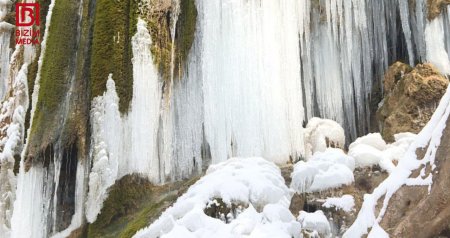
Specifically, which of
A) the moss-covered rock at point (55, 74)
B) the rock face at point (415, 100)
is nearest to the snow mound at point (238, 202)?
the rock face at point (415, 100)

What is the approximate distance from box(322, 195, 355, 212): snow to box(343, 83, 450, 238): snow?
5.48ft

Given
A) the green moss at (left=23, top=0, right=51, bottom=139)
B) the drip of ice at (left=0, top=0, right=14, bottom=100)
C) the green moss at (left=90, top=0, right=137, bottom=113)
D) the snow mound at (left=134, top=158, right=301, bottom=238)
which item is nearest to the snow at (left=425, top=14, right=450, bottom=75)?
the snow mound at (left=134, top=158, right=301, bottom=238)

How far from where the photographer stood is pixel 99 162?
10.9m

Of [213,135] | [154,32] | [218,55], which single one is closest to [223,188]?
[213,135]

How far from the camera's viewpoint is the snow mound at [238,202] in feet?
24.2

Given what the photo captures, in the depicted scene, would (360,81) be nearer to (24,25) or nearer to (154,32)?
(154,32)

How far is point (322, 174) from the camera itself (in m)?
8.43

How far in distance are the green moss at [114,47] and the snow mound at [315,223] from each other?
4.82 m

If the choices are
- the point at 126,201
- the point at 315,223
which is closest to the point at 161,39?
the point at 126,201

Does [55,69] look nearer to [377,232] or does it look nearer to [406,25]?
[406,25]

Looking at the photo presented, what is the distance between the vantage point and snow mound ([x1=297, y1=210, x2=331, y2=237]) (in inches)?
300

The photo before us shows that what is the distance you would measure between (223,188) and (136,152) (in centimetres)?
341

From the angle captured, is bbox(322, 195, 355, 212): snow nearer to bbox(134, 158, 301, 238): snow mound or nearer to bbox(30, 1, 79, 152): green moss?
bbox(134, 158, 301, 238): snow mound

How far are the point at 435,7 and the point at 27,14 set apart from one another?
826 cm
